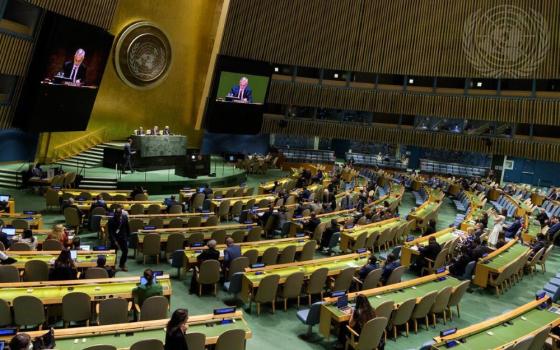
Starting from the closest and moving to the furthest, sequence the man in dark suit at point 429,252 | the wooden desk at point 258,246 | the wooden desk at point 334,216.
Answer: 1. the wooden desk at point 258,246
2. the man in dark suit at point 429,252
3. the wooden desk at point 334,216

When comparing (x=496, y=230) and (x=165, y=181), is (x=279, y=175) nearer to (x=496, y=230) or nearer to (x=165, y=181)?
(x=165, y=181)

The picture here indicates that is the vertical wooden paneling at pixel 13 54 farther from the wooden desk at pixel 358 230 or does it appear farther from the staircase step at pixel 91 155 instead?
the wooden desk at pixel 358 230

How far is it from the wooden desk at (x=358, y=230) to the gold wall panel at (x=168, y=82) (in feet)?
46.6

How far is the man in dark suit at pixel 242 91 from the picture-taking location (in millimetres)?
24297

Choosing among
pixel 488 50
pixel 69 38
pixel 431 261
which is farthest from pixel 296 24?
pixel 431 261

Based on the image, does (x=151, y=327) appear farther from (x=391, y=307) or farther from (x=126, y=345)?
(x=391, y=307)

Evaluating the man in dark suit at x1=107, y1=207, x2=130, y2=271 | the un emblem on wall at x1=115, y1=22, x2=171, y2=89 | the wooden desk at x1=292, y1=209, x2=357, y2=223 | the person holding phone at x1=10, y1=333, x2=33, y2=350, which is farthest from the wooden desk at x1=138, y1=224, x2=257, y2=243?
the un emblem on wall at x1=115, y1=22, x2=171, y2=89

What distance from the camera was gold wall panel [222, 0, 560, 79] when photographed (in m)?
25.8

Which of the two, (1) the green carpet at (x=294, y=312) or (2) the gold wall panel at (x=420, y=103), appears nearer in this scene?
(1) the green carpet at (x=294, y=312)

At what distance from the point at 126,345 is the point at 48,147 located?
54.7 feet

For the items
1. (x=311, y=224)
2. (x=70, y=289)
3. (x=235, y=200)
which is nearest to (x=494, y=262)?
(x=311, y=224)

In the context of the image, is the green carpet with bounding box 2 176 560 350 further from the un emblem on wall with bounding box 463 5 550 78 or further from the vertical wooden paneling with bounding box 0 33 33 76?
the un emblem on wall with bounding box 463 5 550 78

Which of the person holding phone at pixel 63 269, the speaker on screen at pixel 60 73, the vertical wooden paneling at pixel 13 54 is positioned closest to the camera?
the person holding phone at pixel 63 269

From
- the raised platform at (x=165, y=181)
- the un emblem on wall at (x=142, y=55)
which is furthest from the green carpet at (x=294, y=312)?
the un emblem on wall at (x=142, y=55)
